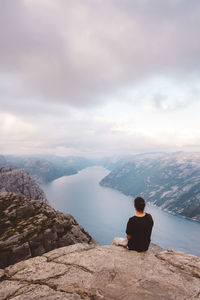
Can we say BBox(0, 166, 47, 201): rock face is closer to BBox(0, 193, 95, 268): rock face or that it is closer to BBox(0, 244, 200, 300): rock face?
BBox(0, 193, 95, 268): rock face

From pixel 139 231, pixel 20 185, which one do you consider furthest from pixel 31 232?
pixel 20 185

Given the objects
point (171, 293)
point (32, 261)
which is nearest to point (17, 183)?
point (32, 261)

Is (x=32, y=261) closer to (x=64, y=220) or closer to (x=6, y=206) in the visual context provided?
(x=64, y=220)

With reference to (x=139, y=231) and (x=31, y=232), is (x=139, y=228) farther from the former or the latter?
(x=31, y=232)

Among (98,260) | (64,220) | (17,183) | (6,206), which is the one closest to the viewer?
(98,260)

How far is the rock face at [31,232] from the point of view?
23.8 meters

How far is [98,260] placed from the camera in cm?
937

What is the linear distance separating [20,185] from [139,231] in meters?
95.9

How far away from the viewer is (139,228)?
32.3 feet

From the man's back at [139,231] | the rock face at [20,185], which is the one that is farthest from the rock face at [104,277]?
the rock face at [20,185]

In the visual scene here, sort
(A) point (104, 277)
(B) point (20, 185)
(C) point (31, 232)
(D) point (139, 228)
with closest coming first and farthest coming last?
(A) point (104, 277) < (D) point (139, 228) < (C) point (31, 232) < (B) point (20, 185)

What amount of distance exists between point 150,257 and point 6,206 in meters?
34.3

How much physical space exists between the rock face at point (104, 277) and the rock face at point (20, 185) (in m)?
81.9

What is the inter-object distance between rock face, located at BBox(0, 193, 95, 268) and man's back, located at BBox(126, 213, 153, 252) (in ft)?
65.5
